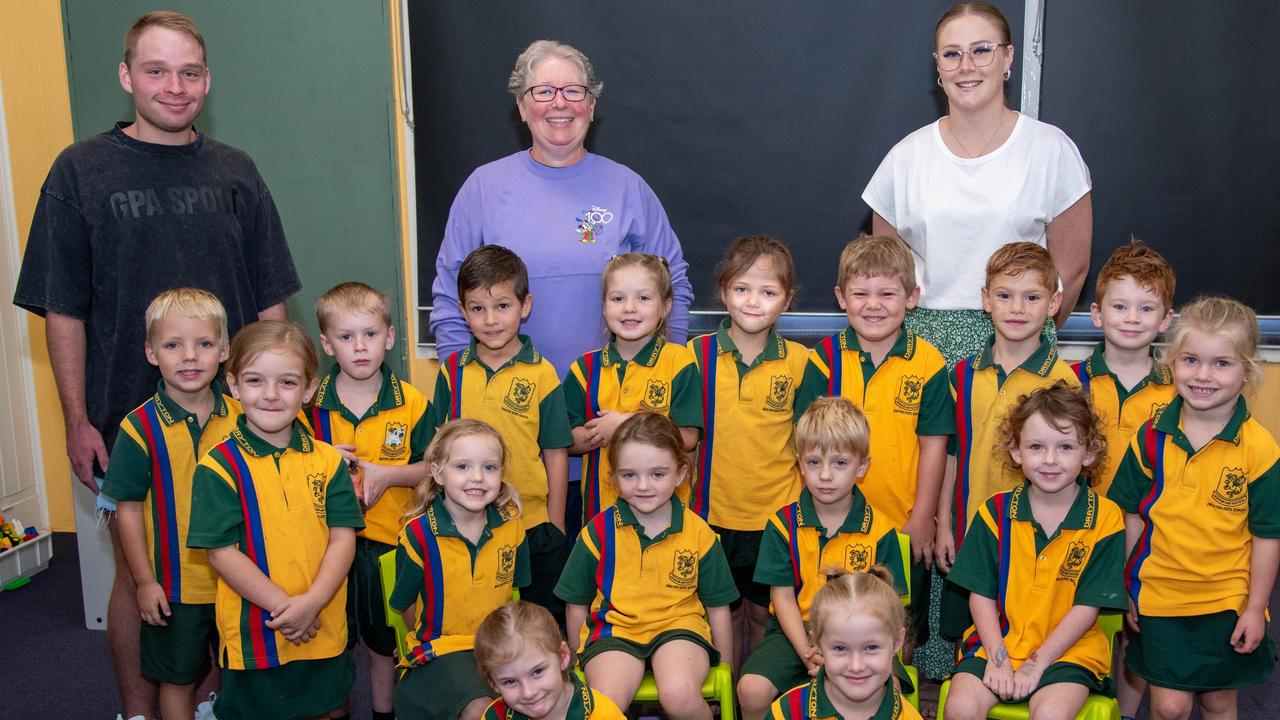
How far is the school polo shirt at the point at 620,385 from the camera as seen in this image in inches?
107

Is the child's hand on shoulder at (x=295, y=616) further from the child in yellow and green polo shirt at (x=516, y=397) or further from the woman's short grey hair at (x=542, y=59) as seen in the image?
the woman's short grey hair at (x=542, y=59)

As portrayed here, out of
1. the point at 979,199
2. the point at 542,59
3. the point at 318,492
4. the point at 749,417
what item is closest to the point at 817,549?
the point at 749,417

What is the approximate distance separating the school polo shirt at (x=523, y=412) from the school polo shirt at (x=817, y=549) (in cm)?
63

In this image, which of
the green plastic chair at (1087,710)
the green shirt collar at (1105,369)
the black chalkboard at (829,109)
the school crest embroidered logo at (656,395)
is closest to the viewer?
the green plastic chair at (1087,710)

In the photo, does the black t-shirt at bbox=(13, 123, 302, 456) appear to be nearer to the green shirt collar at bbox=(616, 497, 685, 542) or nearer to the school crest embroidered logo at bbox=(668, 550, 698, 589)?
the green shirt collar at bbox=(616, 497, 685, 542)

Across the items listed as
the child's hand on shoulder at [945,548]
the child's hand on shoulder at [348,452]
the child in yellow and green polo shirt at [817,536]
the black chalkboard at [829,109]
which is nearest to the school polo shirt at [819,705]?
the child in yellow and green polo shirt at [817,536]

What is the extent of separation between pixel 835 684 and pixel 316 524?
1.20 metres

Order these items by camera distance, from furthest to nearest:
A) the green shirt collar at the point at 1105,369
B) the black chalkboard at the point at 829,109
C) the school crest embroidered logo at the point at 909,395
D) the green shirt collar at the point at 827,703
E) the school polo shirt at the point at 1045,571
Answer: the black chalkboard at the point at 829,109 → the school crest embroidered logo at the point at 909,395 → the green shirt collar at the point at 1105,369 → the school polo shirt at the point at 1045,571 → the green shirt collar at the point at 827,703

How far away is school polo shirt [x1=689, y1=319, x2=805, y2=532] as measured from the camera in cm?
268

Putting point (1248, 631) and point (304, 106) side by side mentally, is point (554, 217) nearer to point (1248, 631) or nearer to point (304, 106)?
point (304, 106)

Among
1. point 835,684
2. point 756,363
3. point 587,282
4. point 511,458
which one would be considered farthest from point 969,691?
point 587,282

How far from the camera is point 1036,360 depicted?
2562mm

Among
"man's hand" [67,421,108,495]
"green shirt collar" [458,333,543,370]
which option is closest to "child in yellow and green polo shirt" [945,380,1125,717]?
"green shirt collar" [458,333,543,370]

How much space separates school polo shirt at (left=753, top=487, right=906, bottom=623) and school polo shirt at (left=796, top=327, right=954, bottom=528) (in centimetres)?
24
